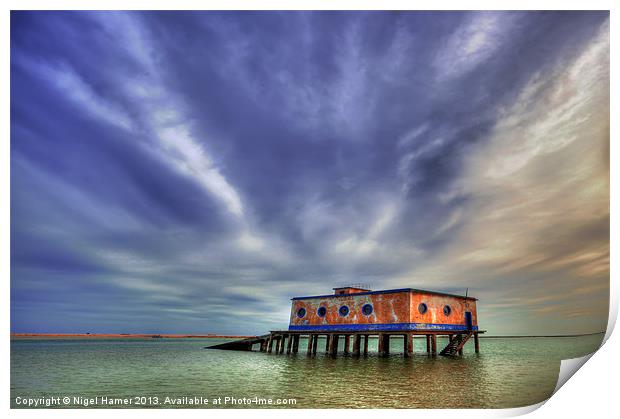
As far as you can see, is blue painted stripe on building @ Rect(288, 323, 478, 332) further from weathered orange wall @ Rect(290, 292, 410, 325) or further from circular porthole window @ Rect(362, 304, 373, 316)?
circular porthole window @ Rect(362, 304, 373, 316)

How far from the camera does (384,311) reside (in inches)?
1197

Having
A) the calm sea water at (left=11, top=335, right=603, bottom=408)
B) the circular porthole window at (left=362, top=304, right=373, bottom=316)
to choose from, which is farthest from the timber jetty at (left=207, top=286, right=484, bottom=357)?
the calm sea water at (left=11, top=335, right=603, bottom=408)

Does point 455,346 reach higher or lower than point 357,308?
lower

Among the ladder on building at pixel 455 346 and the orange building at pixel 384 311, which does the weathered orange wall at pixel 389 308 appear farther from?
the ladder on building at pixel 455 346

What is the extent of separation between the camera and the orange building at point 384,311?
29469 mm

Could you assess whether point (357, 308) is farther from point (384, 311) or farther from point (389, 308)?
point (389, 308)

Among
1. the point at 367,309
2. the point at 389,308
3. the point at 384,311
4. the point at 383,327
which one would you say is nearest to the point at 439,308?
the point at 389,308

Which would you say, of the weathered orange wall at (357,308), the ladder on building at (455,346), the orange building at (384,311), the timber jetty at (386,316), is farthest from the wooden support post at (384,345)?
the ladder on building at (455,346)

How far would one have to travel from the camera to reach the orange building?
2947cm

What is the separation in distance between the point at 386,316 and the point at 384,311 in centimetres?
37

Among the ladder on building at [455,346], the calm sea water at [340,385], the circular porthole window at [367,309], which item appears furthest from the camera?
the ladder on building at [455,346]
